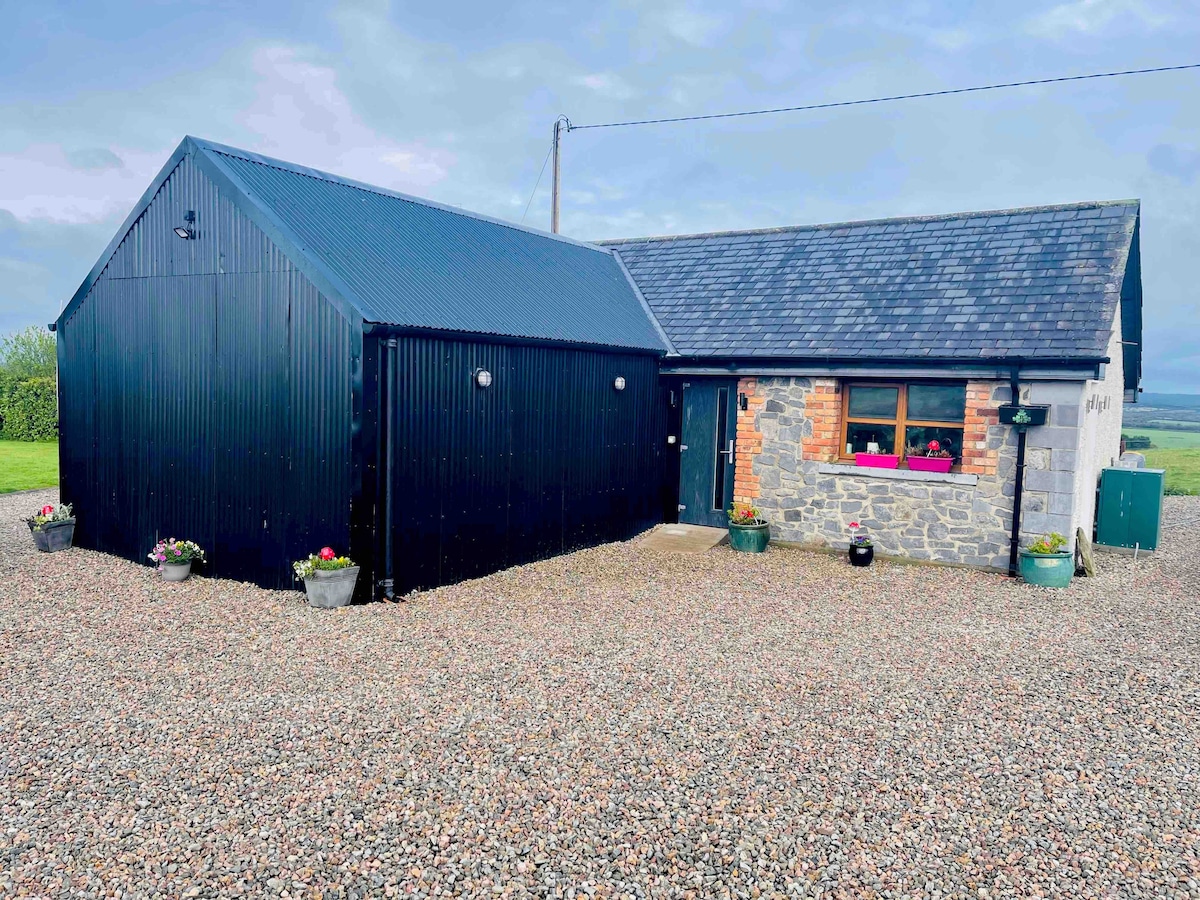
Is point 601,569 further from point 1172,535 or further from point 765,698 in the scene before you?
point 1172,535

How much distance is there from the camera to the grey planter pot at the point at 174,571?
10.5 meters

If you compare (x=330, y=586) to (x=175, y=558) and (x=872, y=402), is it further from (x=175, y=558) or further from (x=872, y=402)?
(x=872, y=402)

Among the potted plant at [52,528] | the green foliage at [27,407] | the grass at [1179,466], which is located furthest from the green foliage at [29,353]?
the grass at [1179,466]

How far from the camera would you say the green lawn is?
63.0ft

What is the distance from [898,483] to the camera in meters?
12.4

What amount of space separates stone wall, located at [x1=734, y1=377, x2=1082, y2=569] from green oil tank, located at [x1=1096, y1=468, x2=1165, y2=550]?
3.59 m

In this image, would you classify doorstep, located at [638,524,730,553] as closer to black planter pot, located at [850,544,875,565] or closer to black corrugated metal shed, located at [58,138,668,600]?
black corrugated metal shed, located at [58,138,668,600]

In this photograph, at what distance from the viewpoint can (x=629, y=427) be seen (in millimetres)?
13727

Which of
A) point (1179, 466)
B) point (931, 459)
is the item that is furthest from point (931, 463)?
point (1179, 466)

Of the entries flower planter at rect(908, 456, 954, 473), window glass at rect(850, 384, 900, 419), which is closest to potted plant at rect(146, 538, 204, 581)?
window glass at rect(850, 384, 900, 419)

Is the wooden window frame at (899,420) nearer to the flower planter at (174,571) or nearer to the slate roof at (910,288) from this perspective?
the slate roof at (910,288)

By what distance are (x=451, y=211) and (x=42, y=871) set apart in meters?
11.0

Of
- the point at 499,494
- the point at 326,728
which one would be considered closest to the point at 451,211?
the point at 499,494

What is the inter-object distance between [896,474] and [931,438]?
788 millimetres
